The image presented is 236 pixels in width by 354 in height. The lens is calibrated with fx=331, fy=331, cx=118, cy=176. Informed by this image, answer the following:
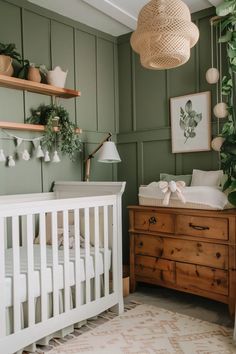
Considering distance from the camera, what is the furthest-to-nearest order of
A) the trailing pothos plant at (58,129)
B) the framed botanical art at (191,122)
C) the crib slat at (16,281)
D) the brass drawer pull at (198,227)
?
the framed botanical art at (191,122)
the trailing pothos plant at (58,129)
the brass drawer pull at (198,227)
the crib slat at (16,281)

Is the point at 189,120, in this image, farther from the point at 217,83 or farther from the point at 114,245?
the point at 114,245

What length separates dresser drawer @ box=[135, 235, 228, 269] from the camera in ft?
7.69

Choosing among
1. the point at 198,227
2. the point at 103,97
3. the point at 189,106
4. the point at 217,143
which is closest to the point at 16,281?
the point at 198,227

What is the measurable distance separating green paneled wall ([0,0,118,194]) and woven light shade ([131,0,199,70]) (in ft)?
4.56

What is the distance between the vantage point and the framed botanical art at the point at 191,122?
9.49ft

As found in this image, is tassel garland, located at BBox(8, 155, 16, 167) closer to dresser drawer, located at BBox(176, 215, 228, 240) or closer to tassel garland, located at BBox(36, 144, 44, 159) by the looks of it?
tassel garland, located at BBox(36, 144, 44, 159)

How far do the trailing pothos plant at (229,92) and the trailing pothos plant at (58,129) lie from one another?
126 centimetres

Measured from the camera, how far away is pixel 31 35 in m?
2.79

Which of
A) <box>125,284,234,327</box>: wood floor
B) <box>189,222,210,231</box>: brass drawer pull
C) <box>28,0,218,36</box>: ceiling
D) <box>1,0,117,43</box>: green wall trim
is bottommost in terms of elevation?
<box>125,284,234,327</box>: wood floor

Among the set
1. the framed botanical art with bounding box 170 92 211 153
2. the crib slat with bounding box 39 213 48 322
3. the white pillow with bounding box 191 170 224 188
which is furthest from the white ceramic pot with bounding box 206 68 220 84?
the crib slat with bounding box 39 213 48 322

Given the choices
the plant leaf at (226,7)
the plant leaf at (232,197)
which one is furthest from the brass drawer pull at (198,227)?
the plant leaf at (226,7)

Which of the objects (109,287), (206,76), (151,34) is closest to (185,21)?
(151,34)

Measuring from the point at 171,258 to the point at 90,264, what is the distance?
0.68m

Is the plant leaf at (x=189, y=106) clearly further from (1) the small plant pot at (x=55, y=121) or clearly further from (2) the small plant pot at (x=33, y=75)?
(2) the small plant pot at (x=33, y=75)
